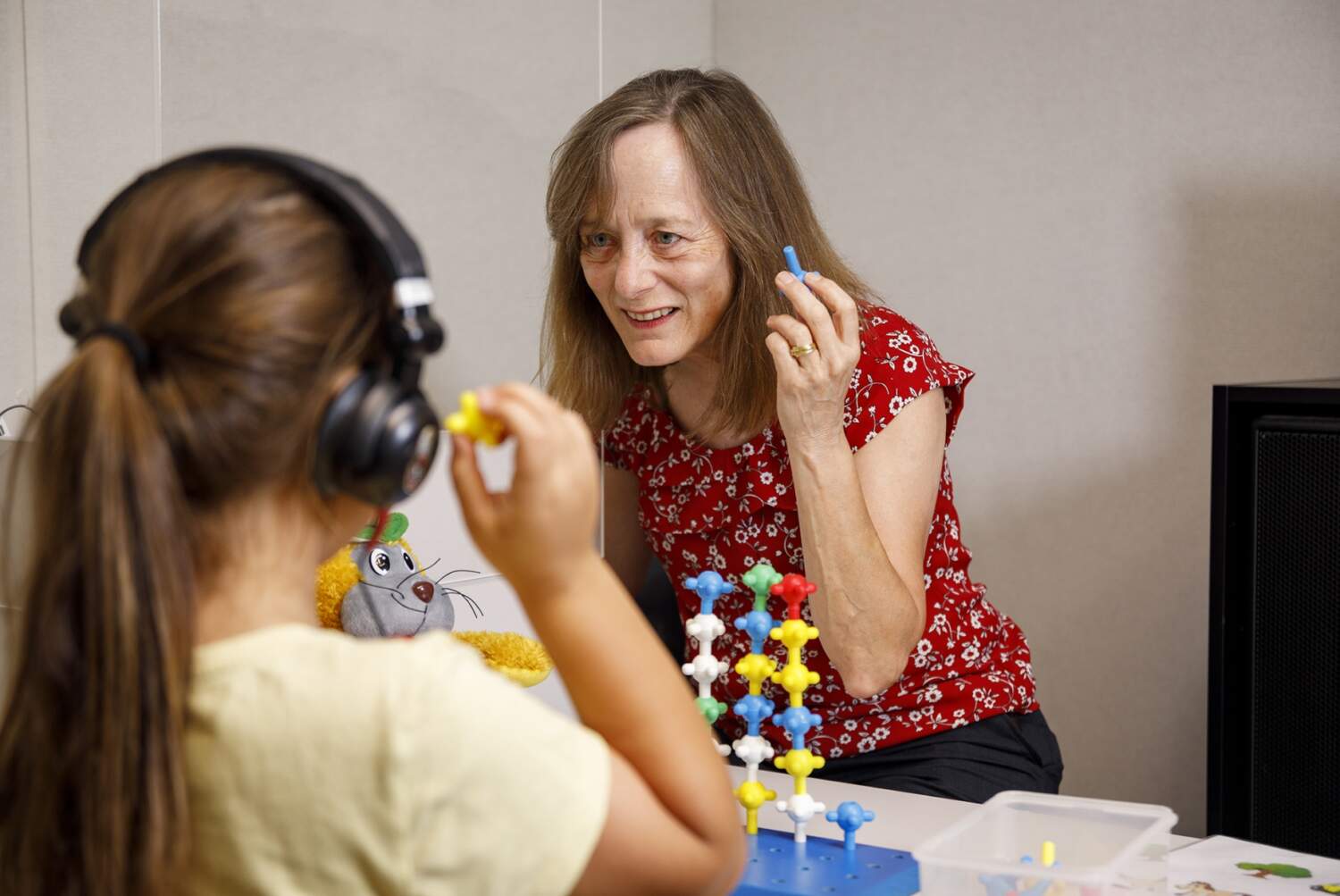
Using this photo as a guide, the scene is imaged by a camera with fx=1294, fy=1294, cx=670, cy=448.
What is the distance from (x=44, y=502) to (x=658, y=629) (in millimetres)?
1151

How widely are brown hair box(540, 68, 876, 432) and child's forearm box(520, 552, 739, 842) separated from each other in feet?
2.82

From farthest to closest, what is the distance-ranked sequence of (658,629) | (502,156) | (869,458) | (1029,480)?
(1029,480), (502,156), (658,629), (869,458)

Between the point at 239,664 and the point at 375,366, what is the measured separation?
0.16m

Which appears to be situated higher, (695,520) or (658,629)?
(695,520)

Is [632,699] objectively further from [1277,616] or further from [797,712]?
[1277,616]

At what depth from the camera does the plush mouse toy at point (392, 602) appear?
1279 millimetres

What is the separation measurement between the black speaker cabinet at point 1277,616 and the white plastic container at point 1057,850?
39.4 inches

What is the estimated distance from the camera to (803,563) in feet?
4.90

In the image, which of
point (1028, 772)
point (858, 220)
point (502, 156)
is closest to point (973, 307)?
point (858, 220)

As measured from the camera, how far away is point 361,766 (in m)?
0.59

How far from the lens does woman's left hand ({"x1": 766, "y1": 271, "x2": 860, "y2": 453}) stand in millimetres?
1375

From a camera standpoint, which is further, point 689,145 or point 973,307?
point 973,307

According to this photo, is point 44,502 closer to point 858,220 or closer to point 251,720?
point 251,720

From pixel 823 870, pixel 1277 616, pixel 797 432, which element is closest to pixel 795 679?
pixel 823 870
